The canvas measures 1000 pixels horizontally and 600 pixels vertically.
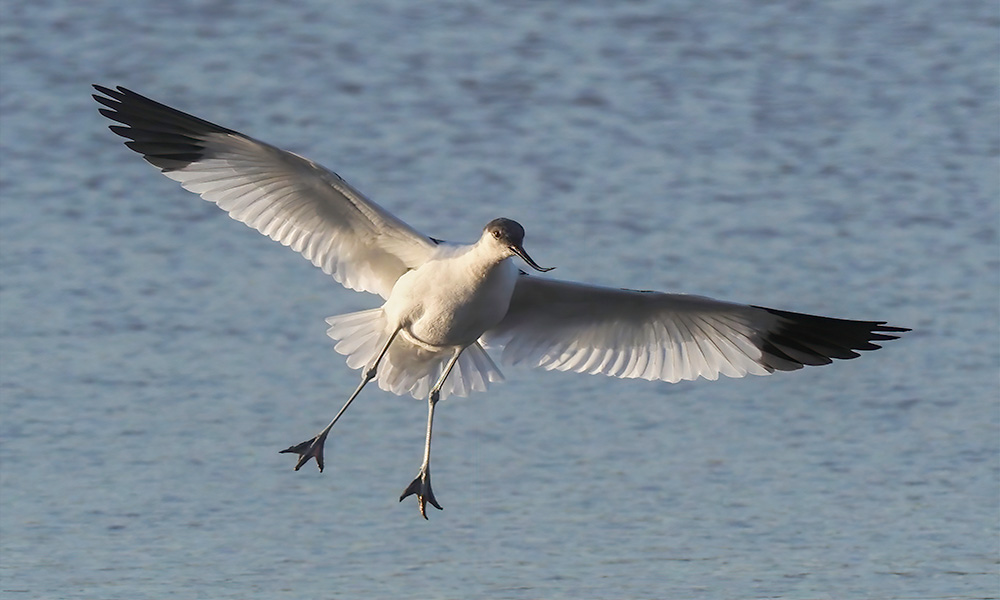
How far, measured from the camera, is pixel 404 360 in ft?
31.4

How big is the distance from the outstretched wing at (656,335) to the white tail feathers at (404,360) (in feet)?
0.62

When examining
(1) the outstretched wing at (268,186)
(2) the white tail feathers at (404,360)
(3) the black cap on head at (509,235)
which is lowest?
(2) the white tail feathers at (404,360)

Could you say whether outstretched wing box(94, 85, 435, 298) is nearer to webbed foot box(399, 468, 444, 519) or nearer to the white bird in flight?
the white bird in flight

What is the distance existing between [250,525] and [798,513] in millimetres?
2603

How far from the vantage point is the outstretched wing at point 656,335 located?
9.34 m

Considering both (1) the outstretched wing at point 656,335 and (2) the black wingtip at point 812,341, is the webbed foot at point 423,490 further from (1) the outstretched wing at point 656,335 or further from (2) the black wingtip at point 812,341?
(2) the black wingtip at point 812,341

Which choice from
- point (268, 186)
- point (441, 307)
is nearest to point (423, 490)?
point (441, 307)

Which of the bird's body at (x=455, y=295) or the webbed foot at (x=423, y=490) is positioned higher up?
the bird's body at (x=455, y=295)

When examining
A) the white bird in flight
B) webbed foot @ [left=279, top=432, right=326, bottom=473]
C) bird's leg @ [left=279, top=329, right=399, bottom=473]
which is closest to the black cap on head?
the white bird in flight

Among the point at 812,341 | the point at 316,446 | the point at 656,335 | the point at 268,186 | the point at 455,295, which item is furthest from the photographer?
the point at 656,335

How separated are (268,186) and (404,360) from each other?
1095mm

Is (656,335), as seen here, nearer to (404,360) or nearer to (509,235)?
(404,360)

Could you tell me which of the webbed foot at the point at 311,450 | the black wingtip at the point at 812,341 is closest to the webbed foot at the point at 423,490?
the webbed foot at the point at 311,450

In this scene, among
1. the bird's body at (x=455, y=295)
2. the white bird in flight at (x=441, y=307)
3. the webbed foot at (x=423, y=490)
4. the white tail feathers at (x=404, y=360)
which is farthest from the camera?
the white tail feathers at (x=404, y=360)
